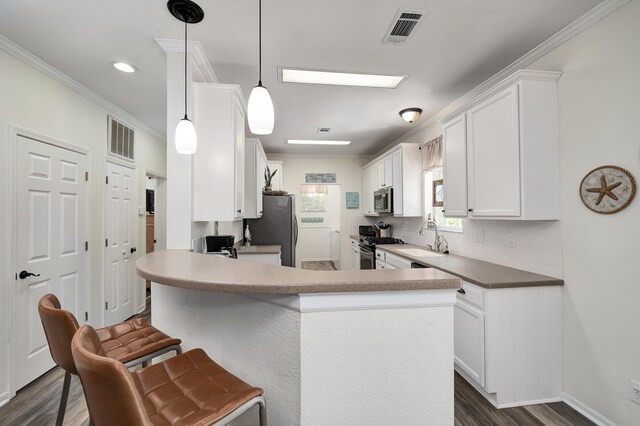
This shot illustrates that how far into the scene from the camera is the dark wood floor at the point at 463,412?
72.2 inches

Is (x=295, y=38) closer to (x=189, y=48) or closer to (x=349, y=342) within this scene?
(x=189, y=48)

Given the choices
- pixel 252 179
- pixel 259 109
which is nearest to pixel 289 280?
pixel 259 109

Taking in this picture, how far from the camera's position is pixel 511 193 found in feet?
6.97

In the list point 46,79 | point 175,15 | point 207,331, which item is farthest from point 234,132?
point 46,79

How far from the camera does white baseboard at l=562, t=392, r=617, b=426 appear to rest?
1759 mm

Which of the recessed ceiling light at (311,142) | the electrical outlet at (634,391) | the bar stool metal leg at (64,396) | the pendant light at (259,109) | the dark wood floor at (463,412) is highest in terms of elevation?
the recessed ceiling light at (311,142)

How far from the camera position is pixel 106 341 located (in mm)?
1412

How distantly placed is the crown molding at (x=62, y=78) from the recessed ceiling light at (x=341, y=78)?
1.93m

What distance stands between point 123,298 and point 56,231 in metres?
1.34

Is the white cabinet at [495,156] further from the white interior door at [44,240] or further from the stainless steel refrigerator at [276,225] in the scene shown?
the white interior door at [44,240]

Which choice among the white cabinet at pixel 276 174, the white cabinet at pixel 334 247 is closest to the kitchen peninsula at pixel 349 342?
the white cabinet at pixel 276 174

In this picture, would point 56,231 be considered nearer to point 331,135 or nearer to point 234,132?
point 234,132

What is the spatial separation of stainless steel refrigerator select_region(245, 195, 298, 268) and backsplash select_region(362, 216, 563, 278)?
2.15 m

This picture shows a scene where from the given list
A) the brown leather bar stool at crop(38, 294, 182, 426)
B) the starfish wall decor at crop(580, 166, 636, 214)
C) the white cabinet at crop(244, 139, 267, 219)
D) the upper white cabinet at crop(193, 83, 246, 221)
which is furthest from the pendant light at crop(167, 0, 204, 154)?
the starfish wall decor at crop(580, 166, 636, 214)
